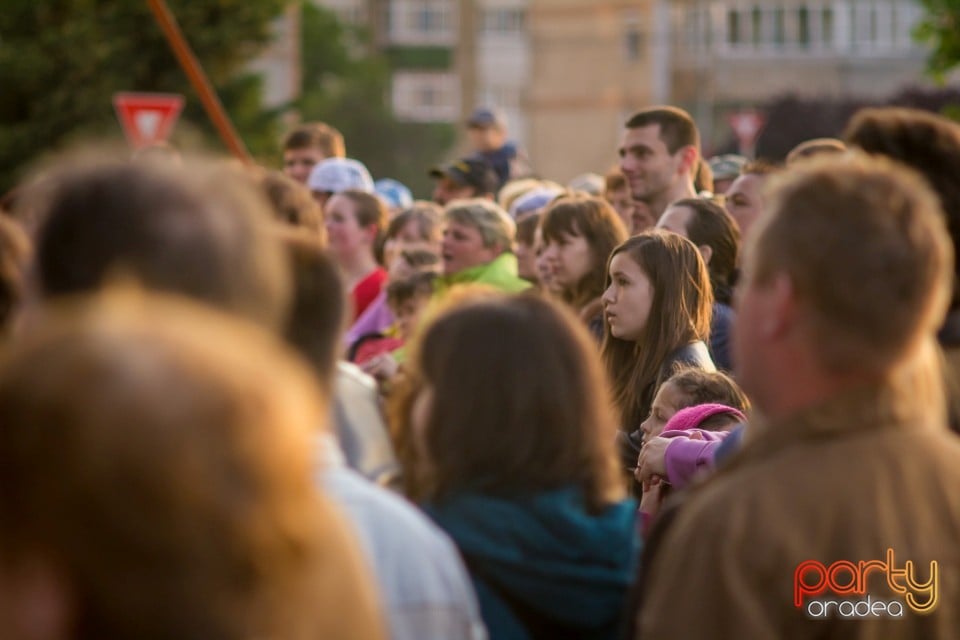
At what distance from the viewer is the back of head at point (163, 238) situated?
8.43ft

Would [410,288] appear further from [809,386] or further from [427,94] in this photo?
[427,94]

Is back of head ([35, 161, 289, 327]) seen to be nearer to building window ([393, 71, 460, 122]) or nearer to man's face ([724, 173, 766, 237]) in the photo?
man's face ([724, 173, 766, 237])

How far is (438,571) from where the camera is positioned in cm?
291

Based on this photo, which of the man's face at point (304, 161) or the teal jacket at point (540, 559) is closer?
the teal jacket at point (540, 559)

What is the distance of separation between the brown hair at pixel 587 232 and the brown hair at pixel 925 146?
3.43 m

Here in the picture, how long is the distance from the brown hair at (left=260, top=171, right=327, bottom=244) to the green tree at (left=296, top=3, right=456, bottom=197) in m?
47.6

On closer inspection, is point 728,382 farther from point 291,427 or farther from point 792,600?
point 291,427

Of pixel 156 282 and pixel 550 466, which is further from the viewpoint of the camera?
pixel 550 466

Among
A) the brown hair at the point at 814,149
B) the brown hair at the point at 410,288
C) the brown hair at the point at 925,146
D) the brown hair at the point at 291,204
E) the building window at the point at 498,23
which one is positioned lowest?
the brown hair at the point at 410,288

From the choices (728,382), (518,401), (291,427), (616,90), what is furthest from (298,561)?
(616,90)

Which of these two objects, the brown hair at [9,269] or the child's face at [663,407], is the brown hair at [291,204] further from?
the child's face at [663,407]

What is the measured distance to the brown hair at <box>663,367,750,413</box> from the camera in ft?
18.3

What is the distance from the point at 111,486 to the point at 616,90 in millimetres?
71569

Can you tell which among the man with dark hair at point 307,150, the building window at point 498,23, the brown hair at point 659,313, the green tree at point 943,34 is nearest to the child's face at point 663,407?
the brown hair at point 659,313
